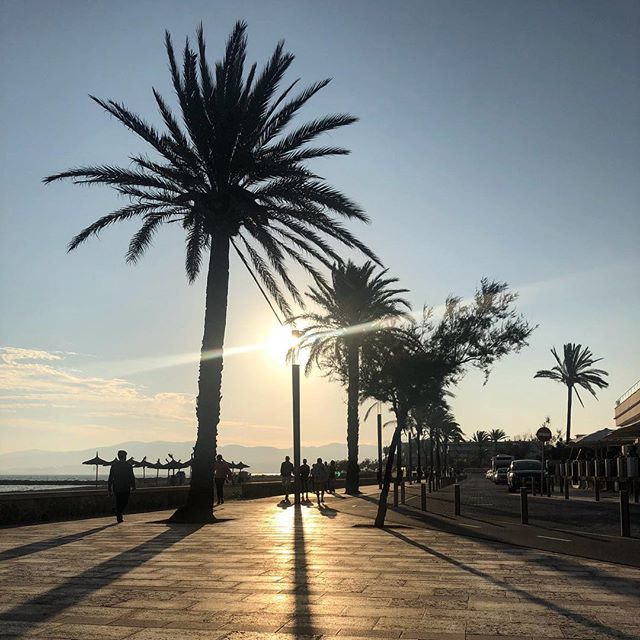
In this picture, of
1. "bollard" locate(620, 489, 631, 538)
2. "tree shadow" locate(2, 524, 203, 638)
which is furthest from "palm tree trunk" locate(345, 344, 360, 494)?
"tree shadow" locate(2, 524, 203, 638)

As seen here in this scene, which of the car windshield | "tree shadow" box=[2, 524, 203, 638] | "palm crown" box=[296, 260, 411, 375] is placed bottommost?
"tree shadow" box=[2, 524, 203, 638]

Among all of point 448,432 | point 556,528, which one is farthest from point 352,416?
point 448,432

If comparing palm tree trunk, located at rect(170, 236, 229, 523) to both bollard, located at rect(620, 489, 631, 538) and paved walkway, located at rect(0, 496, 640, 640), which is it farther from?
bollard, located at rect(620, 489, 631, 538)

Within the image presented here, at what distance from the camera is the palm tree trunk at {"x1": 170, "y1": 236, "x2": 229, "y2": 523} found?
19.1 m

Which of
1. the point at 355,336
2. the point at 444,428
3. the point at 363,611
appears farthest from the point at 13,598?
the point at 444,428

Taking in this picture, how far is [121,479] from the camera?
17875 millimetres

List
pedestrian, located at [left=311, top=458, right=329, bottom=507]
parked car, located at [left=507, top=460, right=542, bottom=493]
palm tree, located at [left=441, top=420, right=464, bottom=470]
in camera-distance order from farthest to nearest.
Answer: palm tree, located at [left=441, top=420, right=464, bottom=470]
parked car, located at [left=507, top=460, right=542, bottom=493]
pedestrian, located at [left=311, top=458, right=329, bottom=507]

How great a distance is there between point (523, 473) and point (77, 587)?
3616 centimetres

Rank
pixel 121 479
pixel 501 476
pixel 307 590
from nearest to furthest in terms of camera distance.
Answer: pixel 307 590
pixel 121 479
pixel 501 476

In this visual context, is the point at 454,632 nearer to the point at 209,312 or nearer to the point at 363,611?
the point at 363,611

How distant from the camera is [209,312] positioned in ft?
65.6

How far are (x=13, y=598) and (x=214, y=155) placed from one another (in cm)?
1396

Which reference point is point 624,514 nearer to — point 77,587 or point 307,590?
point 307,590

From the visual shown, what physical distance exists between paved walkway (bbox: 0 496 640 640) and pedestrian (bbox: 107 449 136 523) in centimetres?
384
